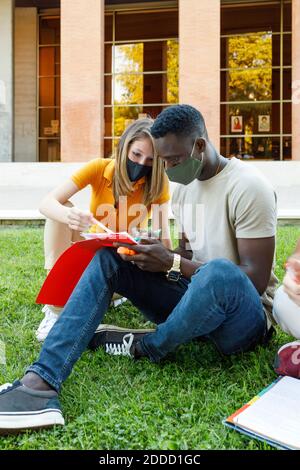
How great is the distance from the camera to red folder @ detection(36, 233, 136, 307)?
2.72 meters

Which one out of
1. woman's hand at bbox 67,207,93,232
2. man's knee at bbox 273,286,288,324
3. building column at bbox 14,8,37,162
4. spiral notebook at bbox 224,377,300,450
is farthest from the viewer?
building column at bbox 14,8,37,162

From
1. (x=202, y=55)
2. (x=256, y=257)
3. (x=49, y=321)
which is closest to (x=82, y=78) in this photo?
(x=202, y=55)

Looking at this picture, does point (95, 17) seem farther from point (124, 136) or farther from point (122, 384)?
point (122, 384)

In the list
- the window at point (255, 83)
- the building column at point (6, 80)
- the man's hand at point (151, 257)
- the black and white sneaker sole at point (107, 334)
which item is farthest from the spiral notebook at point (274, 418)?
the building column at point (6, 80)

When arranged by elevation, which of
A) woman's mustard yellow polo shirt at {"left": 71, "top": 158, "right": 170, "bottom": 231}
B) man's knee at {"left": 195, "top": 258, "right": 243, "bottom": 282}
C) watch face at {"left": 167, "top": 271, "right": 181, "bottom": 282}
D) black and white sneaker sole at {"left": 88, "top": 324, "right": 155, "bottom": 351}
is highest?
woman's mustard yellow polo shirt at {"left": 71, "top": 158, "right": 170, "bottom": 231}

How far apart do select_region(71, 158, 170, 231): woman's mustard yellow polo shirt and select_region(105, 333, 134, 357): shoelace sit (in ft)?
2.54

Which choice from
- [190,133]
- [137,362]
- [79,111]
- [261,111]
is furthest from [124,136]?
[261,111]

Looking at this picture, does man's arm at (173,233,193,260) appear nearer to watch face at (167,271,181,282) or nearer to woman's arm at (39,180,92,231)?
watch face at (167,271,181,282)

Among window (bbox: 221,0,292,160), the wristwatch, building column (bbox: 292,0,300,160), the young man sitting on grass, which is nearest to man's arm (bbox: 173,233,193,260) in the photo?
the young man sitting on grass

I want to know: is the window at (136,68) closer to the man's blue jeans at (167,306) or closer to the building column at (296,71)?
the building column at (296,71)

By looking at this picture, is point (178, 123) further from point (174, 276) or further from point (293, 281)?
point (293, 281)

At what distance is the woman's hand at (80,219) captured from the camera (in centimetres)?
294

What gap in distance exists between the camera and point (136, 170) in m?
3.25
